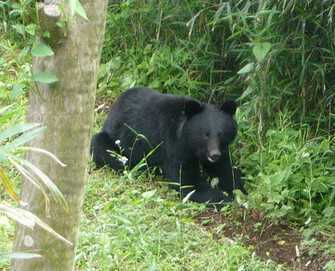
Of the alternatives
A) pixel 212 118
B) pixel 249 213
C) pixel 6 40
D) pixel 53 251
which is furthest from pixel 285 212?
pixel 6 40

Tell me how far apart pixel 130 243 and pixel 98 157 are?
199 centimetres

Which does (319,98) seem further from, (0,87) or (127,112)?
(0,87)

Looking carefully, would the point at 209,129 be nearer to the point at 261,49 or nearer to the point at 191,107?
the point at 191,107

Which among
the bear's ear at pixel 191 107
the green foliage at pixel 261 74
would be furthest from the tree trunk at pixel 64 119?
the bear's ear at pixel 191 107

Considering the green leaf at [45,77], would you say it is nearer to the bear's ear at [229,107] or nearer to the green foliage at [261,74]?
the green foliage at [261,74]

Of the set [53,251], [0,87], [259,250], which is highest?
[53,251]

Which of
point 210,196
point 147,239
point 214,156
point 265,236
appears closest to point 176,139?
point 214,156

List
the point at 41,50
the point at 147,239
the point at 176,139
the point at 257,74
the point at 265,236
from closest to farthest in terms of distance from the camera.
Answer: the point at 41,50 < the point at 147,239 < the point at 265,236 < the point at 176,139 < the point at 257,74

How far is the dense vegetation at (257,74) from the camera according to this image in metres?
5.64

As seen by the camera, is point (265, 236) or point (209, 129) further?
point (209, 129)

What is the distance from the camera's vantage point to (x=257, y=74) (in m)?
6.47

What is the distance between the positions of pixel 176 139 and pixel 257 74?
84 centimetres

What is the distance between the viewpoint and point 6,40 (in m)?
8.78

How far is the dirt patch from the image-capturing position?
505 cm
